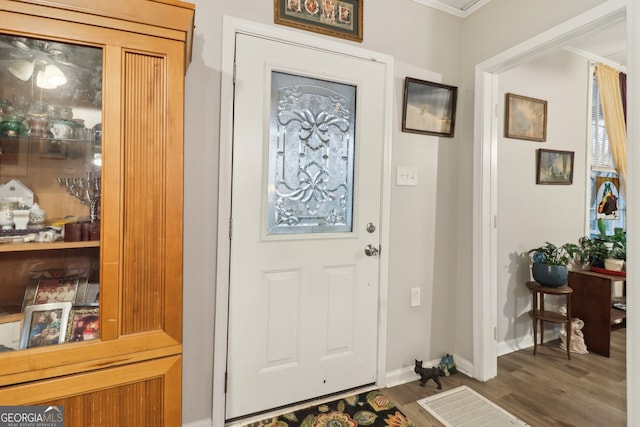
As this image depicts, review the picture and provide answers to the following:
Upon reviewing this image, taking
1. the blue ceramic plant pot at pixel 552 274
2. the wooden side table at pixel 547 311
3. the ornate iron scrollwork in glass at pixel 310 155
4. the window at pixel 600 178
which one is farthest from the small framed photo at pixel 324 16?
the window at pixel 600 178

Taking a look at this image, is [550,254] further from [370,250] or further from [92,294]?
[92,294]

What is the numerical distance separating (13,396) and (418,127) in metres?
2.32

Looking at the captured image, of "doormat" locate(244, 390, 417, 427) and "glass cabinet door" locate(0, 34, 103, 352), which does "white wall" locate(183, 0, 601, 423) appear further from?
"glass cabinet door" locate(0, 34, 103, 352)

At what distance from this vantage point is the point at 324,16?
6.29 feet

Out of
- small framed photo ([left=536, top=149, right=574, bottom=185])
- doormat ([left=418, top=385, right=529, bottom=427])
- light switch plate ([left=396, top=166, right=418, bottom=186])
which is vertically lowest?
doormat ([left=418, top=385, right=529, bottom=427])

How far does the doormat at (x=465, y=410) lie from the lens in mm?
1824

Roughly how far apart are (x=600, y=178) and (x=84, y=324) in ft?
14.9

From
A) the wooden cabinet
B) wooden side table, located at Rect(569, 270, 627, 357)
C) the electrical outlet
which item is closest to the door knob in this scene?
the electrical outlet

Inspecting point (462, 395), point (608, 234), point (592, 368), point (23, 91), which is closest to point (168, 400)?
point (23, 91)

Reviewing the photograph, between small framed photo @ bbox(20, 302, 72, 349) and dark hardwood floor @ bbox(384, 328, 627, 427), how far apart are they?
5.76ft

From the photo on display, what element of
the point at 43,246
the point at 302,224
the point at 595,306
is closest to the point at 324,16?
the point at 302,224

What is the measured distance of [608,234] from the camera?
352cm

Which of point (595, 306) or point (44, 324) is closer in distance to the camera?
point (44, 324)

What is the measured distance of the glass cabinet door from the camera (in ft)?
3.42
